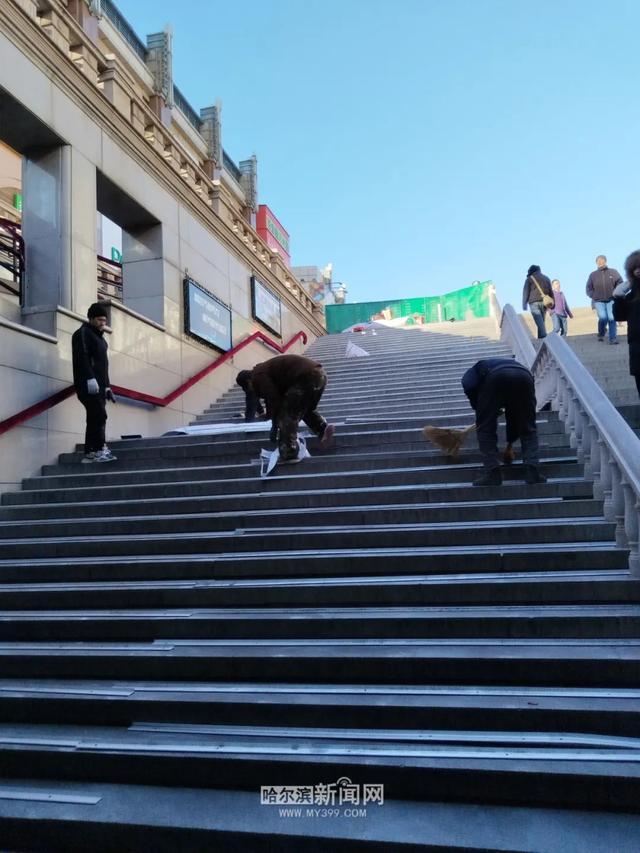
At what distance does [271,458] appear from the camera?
19.0 ft

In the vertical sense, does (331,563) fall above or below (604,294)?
below

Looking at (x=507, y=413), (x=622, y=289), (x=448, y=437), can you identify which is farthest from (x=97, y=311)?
(x=622, y=289)

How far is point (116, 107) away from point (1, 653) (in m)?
7.88

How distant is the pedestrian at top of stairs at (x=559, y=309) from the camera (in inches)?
405

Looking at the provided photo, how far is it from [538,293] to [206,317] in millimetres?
5412

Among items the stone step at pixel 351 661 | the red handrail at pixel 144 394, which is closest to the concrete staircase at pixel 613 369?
the stone step at pixel 351 661

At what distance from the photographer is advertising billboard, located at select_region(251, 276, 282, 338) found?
13422mm

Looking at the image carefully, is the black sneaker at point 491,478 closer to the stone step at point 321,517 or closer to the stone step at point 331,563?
the stone step at point 321,517

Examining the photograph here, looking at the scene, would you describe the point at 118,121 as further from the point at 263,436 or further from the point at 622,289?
the point at 622,289

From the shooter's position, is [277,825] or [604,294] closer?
[277,825]

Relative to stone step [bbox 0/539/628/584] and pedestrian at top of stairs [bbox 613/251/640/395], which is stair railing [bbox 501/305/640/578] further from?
pedestrian at top of stairs [bbox 613/251/640/395]

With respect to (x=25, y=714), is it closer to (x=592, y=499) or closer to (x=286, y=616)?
(x=286, y=616)

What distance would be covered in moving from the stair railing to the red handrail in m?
4.97

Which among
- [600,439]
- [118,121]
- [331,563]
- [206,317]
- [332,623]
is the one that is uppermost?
[118,121]
